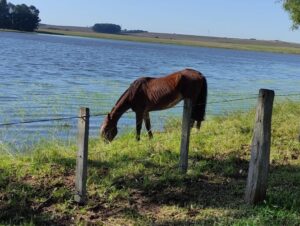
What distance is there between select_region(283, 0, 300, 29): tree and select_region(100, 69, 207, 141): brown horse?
2.99 meters

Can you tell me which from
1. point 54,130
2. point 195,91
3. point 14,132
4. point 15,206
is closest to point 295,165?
point 195,91

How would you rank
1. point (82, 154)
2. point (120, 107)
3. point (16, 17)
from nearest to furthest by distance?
point (82, 154) → point (120, 107) → point (16, 17)

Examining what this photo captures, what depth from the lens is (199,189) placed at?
23.7 ft

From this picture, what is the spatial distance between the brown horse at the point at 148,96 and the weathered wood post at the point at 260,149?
14.2ft

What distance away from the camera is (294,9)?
12.1m

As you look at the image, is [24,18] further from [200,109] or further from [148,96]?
[148,96]

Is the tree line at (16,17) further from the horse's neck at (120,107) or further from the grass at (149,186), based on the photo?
the grass at (149,186)

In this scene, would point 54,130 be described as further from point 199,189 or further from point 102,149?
point 199,189

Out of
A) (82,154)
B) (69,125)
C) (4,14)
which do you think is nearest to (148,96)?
(69,125)

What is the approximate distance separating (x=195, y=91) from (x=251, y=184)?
187 inches

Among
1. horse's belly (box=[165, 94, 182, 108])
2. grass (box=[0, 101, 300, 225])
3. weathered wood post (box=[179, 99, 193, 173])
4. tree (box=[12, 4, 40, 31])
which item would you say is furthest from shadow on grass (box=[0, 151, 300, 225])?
tree (box=[12, 4, 40, 31])

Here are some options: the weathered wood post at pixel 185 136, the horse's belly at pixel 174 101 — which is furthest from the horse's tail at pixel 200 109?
the weathered wood post at pixel 185 136

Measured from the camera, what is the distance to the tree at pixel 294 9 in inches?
464

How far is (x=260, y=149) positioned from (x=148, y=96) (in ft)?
14.7
